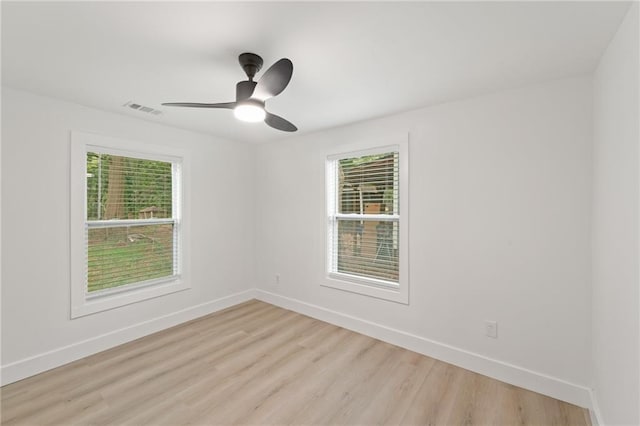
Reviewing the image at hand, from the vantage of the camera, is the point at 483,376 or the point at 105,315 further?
the point at 105,315

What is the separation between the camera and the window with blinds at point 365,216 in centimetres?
314

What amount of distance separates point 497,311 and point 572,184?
1.13 meters

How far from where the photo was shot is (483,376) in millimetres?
2420

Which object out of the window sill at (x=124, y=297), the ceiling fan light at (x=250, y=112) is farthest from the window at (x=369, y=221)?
the window sill at (x=124, y=297)

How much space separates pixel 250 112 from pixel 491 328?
101 inches

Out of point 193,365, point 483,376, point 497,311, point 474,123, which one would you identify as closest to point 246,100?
point 474,123

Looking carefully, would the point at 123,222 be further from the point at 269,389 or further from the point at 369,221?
the point at 369,221

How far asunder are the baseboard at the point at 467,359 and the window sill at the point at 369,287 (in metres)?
0.32

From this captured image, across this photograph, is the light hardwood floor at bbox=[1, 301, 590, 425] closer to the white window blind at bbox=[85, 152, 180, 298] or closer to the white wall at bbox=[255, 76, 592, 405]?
the white wall at bbox=[255, 76, 592, 405]

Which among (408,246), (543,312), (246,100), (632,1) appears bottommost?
(543,312)

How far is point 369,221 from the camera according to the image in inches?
131

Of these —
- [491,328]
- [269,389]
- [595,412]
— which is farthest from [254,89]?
[595,412]

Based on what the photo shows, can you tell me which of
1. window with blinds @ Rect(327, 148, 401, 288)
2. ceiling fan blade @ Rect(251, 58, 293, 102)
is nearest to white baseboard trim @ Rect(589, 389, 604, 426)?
window with blinds @ Rect(327, 148, 401, 288)

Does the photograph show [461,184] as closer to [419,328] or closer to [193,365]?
[419,328]
